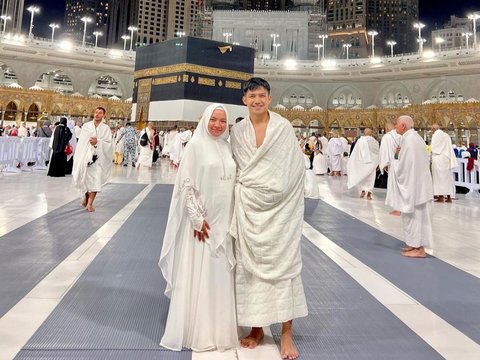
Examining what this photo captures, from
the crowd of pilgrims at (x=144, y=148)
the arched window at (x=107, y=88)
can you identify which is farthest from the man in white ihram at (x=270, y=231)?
the arched window at (x=107, y=88)

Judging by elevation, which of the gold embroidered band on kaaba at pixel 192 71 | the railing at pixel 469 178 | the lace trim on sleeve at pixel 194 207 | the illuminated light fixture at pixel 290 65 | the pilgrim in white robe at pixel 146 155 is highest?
the illuminated light fixture at pixel 290 65

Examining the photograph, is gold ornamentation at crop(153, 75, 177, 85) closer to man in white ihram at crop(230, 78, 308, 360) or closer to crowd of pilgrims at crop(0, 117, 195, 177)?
crowd of pilgrims at crop(0, 117, 195, 177)

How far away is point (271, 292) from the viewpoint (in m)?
1.61

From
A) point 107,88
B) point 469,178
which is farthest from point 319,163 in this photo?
point 107,88

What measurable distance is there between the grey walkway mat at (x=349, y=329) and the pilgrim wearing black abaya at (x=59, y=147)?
7.12 m

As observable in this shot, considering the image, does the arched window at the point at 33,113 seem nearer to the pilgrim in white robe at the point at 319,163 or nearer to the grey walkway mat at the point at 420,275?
the pilgrim in white robe at the point at 319,163

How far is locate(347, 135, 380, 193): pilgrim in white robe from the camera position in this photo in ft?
23.5

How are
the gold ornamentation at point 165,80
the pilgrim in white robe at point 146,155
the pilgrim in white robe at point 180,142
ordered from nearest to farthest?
the pilgrim in white robe at point 146,155, the pilgrim in white robe at point 180,142, the gold ornamentation at point 165,80

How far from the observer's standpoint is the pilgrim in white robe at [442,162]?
6852 millimetres

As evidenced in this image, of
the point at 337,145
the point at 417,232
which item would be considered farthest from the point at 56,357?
the point at 337,145

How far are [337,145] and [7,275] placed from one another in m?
11.5

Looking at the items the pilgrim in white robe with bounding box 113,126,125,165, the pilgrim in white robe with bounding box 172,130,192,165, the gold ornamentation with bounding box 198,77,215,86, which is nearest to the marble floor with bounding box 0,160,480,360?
the pilgrim in white robe with bounding box 113,126,125,165

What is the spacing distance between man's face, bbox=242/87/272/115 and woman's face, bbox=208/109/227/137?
0.13 meters

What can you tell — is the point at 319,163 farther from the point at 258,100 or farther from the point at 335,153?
the point at 258,100
